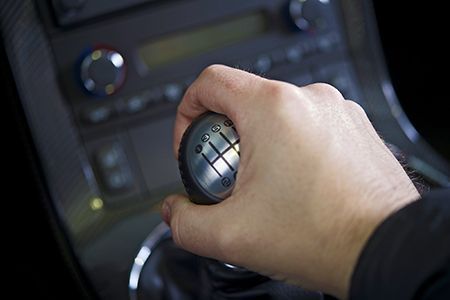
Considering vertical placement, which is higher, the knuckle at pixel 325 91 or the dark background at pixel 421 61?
the knuckle at pixel 325 91

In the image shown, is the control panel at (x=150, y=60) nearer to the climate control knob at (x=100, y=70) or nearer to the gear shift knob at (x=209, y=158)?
the climate control knob at (x=100, y=70)

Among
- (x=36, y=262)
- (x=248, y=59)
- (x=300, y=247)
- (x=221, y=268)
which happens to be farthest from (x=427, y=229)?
(x=36, y=262)

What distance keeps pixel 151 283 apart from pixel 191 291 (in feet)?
0.13

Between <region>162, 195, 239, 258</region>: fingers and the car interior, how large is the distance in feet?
0.40

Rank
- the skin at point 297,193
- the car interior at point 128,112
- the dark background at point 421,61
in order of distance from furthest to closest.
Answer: the dark background at point 421,61, the car interior at point 128,112, the skin at point 297,193

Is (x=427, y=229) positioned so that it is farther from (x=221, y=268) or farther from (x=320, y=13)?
(x=320, y=13)

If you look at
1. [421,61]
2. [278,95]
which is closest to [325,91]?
[278,95]

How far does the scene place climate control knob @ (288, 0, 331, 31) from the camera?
0.78m

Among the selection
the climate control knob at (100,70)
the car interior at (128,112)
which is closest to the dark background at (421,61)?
the car interior at (128,112)

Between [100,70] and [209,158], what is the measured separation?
0.66ft

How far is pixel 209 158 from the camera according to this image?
57cm

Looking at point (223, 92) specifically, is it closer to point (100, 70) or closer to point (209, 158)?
point (209, 158)

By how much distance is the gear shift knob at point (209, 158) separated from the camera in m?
0.56

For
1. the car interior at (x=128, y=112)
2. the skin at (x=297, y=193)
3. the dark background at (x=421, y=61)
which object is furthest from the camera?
the dark background at (x=421, y=61)
